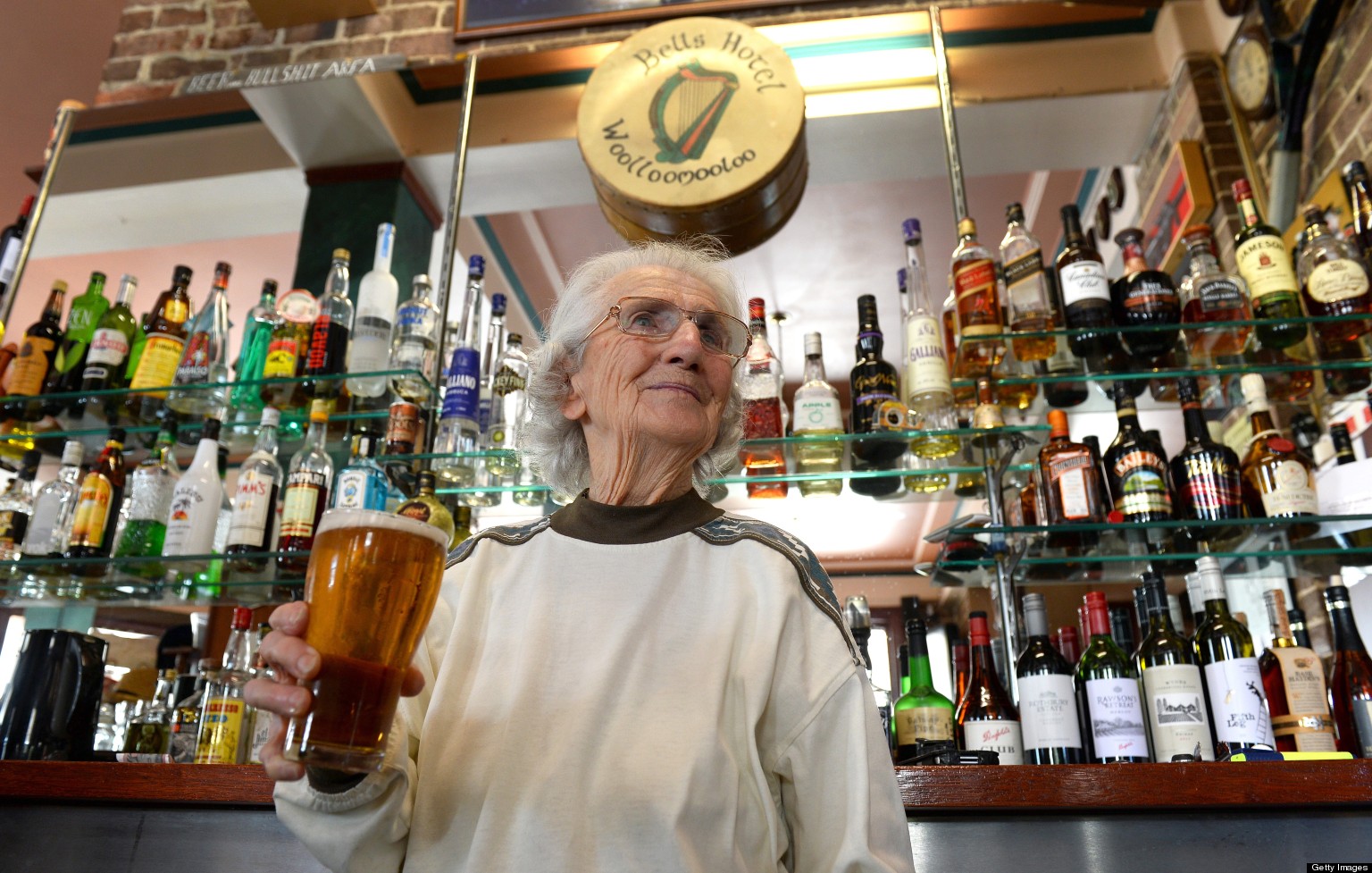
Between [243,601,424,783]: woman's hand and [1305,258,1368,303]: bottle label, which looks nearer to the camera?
[243,601,424,783]: woman's hand

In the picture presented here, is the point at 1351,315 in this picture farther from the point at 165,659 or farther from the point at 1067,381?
the point at 165,659

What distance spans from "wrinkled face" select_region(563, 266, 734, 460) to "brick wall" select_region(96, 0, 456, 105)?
7.84 ft

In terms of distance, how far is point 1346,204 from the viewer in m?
2.37

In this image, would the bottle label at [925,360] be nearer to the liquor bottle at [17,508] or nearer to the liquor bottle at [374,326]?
the liquor bottle at [374,326]

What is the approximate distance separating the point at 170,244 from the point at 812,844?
3.83 m

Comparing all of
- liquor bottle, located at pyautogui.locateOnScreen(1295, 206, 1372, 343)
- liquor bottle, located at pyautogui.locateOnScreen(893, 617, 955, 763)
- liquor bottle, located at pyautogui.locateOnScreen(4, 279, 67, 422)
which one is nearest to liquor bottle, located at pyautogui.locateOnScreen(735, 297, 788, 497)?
liquor bottle, located at pyautogui.locateOnScreen(893, 617, 955, 763)

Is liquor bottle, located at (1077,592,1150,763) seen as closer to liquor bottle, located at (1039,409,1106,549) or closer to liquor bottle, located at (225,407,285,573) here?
liquor bottle, located at (1039,409,1106,549)

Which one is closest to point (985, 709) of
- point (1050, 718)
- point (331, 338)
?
point (1050, 718)

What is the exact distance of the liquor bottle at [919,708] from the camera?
5.95 feet

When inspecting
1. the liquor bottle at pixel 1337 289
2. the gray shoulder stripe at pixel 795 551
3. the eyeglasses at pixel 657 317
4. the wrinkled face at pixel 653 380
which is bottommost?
the gray shoulder stripe at pixel 795 551

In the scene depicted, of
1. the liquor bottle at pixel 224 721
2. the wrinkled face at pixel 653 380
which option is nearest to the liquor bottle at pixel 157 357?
the liquor bottle at pixel 224 721

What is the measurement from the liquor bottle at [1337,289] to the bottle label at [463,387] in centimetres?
188

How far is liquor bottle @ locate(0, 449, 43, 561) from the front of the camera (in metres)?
2.36

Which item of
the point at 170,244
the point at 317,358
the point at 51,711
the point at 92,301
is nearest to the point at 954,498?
the point at 317,358
